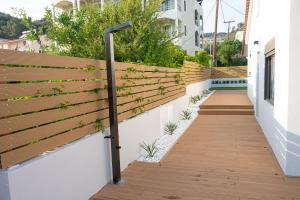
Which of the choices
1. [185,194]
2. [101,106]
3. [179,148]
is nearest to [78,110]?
[101,106]

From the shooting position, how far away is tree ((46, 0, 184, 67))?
22.8 feet

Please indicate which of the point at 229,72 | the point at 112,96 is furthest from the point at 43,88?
the point at 229,72

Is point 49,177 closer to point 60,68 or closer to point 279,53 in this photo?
point 60,68

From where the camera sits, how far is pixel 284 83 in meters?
4.43

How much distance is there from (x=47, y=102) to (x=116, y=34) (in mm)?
5419

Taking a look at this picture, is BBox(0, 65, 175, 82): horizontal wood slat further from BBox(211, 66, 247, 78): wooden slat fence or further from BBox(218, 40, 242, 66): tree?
BBox(218, 40, 242, 66): tree

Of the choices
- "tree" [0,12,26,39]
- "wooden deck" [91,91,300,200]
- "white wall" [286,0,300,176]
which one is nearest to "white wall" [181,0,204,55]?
"tree" [0,12,26,39]

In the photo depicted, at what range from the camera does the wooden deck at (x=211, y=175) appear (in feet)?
12.4

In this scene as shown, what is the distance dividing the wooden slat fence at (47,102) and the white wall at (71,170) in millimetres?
113

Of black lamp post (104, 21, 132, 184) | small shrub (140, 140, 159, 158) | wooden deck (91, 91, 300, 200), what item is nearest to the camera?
wooden deck (91, 91, 300, 200)

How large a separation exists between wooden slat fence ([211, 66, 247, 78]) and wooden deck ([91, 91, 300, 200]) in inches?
716

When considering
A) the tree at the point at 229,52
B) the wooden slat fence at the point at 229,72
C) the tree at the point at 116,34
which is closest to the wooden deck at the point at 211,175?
the tree at the point at 116,34

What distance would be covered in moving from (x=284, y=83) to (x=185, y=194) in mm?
2594

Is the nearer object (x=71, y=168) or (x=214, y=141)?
(x=71, y=168)
